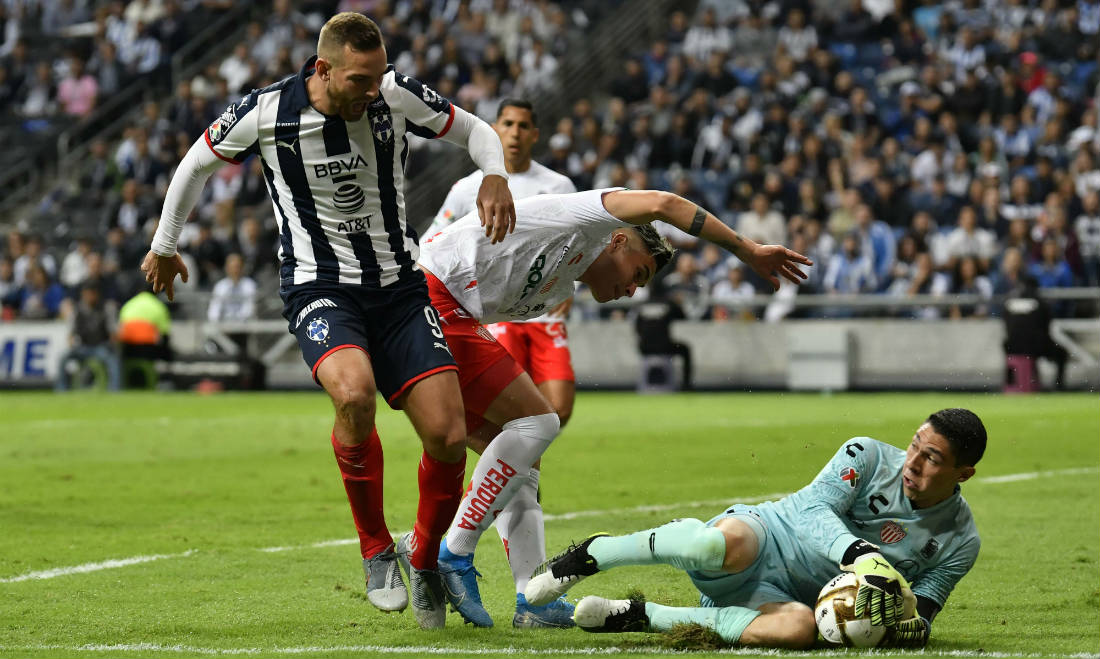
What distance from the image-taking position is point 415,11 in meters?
28.2

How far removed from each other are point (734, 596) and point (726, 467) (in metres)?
5.90

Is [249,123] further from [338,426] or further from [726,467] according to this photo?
[726,467]

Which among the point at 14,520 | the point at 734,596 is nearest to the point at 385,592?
the point at 734,596

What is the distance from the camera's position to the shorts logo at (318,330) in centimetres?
579

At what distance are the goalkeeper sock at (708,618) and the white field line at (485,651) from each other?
0.08 metres

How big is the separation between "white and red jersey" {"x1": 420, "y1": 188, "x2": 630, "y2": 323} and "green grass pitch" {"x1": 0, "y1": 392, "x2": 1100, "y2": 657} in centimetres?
125

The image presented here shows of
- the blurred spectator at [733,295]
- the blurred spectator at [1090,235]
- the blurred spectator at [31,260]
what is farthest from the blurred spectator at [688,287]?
the blurred spectator at [31,260]

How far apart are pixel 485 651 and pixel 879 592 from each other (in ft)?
4.45

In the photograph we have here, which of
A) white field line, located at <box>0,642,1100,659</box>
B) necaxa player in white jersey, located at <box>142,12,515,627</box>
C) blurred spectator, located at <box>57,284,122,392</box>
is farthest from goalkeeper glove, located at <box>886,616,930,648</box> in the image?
Result: blurred spectator, located at <box>57,284,122,392</box>

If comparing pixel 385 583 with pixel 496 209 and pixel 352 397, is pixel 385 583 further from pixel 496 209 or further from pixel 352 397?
pixel 496 209

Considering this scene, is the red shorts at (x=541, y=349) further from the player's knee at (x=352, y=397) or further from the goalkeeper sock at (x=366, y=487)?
the player's knee at (x=352, y=397)

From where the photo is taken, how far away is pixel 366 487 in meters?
5.93

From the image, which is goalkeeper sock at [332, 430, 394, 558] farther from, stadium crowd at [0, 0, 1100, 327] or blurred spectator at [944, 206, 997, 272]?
blurred spectator at [944, 206, 997, 272]

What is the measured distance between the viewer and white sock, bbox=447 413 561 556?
6.06 metres
